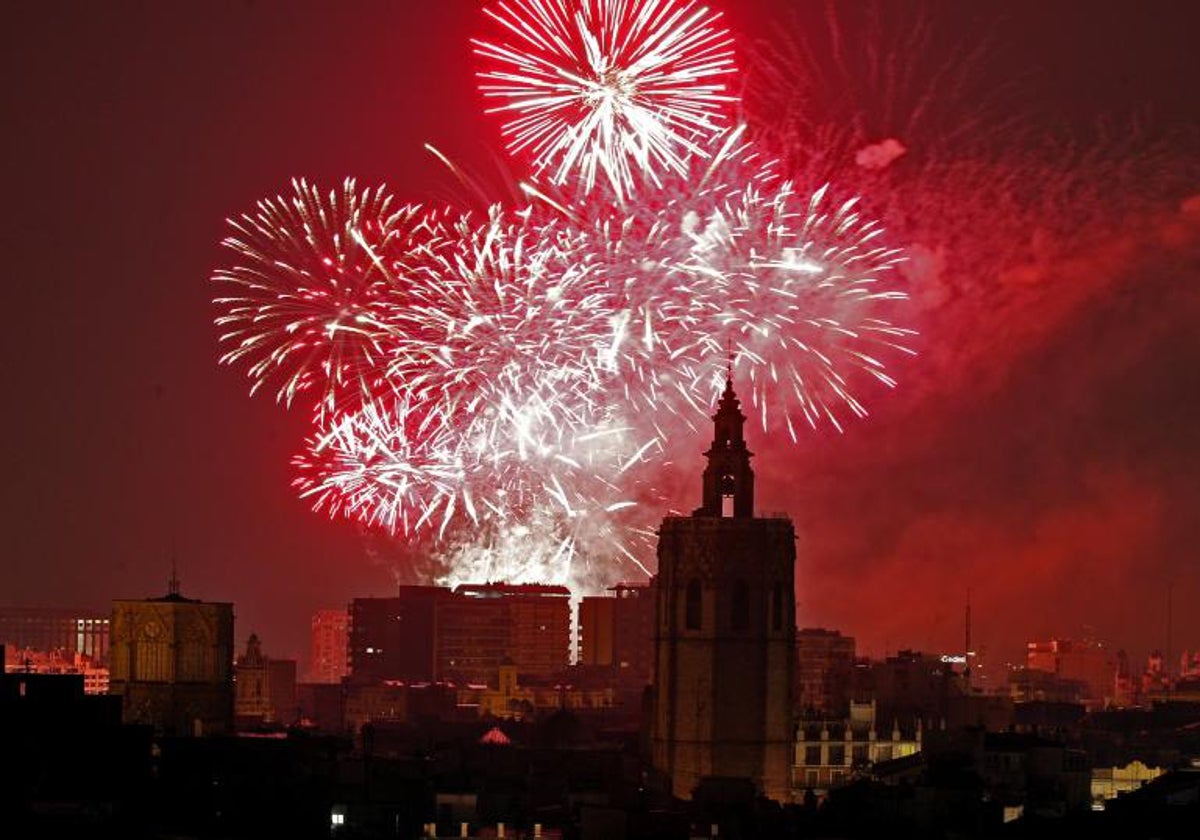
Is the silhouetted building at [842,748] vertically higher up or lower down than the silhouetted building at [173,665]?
lower down

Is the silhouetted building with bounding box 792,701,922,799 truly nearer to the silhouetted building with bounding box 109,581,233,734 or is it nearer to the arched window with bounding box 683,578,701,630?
the arched window with bounding box 683,578,701,630

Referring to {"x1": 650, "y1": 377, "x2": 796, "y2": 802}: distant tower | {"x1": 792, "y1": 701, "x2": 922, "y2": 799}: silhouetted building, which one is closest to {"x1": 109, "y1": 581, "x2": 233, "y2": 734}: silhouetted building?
{"x1": 650, "y1": 377, "x2": 796, "y2": 802}: distant tower

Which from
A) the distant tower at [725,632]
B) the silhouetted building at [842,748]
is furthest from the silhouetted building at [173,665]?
the silhouetted building at [842,748]

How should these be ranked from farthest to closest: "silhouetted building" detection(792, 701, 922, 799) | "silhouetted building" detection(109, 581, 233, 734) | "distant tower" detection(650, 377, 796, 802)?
1. "silhouetted building" detection(792, 701, 922, 799)
2. "silhouetted building" detection(109, 581, 233, 734)
3. "distant tower" detection(650, 377, 796, 802)

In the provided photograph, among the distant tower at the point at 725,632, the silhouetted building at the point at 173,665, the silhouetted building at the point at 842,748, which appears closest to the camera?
the distant tower at the point at 725,632

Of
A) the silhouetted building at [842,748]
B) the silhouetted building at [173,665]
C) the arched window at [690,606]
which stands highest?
the arched window at [690,606]

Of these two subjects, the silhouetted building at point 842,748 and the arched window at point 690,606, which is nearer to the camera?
the arched window at point 690,606

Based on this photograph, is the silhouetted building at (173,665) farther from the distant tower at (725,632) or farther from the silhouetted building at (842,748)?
the silhouetted building at (842,748)

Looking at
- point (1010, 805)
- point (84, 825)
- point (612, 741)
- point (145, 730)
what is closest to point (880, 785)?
point (1010, 805)
